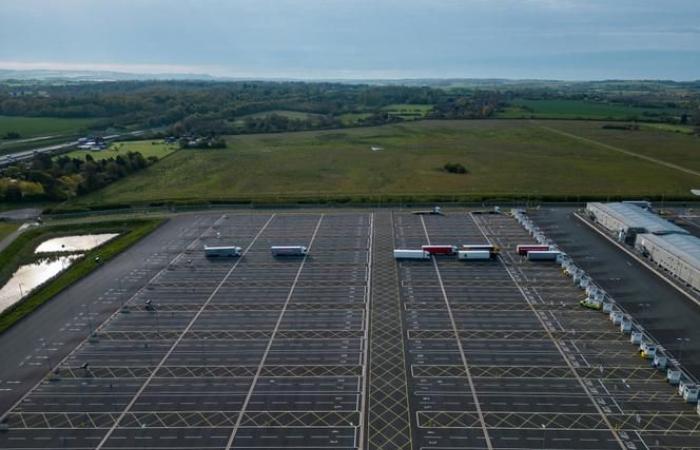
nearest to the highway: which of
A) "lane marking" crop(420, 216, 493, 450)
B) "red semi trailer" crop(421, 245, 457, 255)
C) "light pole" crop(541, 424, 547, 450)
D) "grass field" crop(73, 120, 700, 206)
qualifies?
"grass field" crop(73, 120, 700, 206)

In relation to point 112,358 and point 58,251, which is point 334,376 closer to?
point 112,358

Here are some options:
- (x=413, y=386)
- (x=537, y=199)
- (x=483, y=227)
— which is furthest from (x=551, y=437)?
(x=537, y=199)

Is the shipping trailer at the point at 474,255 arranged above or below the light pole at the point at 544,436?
above

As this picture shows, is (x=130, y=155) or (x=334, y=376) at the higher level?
(x=130, y=155)

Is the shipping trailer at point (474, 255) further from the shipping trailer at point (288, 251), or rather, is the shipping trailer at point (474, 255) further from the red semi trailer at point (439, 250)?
the shipping trailer at point (288, 251)

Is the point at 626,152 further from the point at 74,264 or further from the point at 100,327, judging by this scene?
the point at 100,327

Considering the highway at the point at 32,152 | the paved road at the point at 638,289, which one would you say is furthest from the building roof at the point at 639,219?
the highway at the point at 32,152
